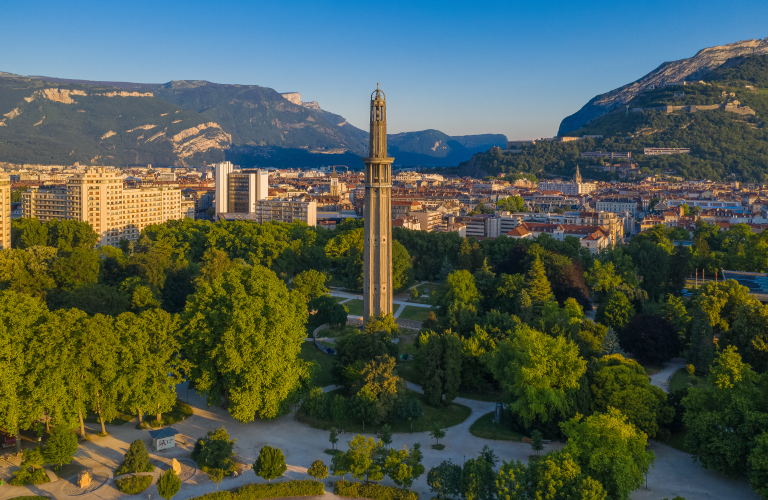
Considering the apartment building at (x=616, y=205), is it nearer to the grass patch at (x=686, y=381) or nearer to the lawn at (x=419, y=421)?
the grass patch at (x=686, y=381)

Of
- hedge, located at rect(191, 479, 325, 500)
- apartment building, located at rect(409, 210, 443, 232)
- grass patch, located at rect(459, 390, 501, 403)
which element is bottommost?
hedge, located at rect(191, 479, 325, 500)

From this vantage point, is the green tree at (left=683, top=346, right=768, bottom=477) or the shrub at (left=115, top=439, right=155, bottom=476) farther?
the shrub at (left=115, top=439, right=155, bottom=476)

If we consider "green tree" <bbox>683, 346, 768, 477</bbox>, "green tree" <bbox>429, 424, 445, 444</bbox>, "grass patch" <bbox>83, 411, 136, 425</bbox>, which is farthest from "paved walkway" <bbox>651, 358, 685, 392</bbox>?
"grass patch" <bbox>83, 411, 136, 425</bbox>

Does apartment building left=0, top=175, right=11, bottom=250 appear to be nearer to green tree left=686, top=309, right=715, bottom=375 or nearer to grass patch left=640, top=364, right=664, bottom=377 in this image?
grass patch left=640, top=364, right=664, bottom=377

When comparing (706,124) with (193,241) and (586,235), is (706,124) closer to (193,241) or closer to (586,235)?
(586,235)

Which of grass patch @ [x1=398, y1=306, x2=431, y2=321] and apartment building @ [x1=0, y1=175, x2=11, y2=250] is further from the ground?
apartment building @ [x1=0, y1=175, x2=11, y2=250]

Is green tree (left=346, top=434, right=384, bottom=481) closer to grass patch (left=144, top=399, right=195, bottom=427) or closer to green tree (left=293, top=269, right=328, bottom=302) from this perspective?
grass patch (left=144, top=399, right=195, bottom=427)

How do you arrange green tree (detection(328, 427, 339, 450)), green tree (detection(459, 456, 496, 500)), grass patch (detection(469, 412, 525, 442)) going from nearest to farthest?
green tree (detection(459, 456, 496, 500)) → green tree (detection(328, 427, 339, 450)) → grass patch (detection(469, 412, 525, 442))

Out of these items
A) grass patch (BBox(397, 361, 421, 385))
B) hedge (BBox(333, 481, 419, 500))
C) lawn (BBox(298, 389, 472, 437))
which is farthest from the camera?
grass patch (BBox(397, 361, 421, 385))
